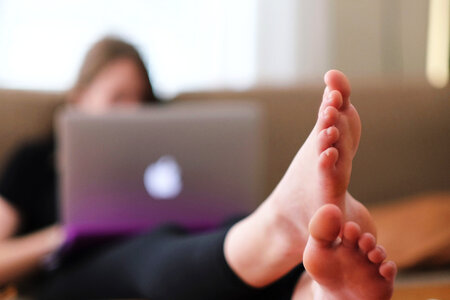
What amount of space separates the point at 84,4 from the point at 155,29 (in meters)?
0.27

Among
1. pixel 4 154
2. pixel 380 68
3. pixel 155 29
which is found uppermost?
pixel 155 29

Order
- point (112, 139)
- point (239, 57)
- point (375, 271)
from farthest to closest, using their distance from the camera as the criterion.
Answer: point (239, 57) < point (112, 139) < point (375, 271)

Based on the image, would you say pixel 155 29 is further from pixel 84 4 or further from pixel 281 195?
pixel 281 195

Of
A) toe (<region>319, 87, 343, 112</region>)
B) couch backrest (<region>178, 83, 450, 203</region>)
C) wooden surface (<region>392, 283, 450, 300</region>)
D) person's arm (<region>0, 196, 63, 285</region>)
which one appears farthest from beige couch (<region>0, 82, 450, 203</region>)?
toe (<region>319, 87, 343, 112</region>)

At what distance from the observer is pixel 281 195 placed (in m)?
0.54

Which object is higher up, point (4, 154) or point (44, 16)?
point (44, 16)

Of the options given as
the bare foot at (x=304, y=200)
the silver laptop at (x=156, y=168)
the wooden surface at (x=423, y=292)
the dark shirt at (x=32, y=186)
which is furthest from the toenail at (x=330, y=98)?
the dark shirt at (x=32, y=186)

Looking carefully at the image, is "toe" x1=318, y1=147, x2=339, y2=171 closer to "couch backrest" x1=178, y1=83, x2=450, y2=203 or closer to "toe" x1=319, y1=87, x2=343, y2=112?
"toe" x1=319, y1=87, x2=343, y2=112

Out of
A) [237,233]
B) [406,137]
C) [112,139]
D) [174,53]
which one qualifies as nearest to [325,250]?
[237,233]

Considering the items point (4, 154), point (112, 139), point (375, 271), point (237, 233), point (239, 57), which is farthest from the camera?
point (239, 57)

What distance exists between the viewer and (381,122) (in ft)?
4.39

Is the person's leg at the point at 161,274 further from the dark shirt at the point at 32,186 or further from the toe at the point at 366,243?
the dark shirt at the point at 32,186

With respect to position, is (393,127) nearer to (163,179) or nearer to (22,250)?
(163,179)

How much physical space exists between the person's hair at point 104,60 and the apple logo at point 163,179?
0.46 m
